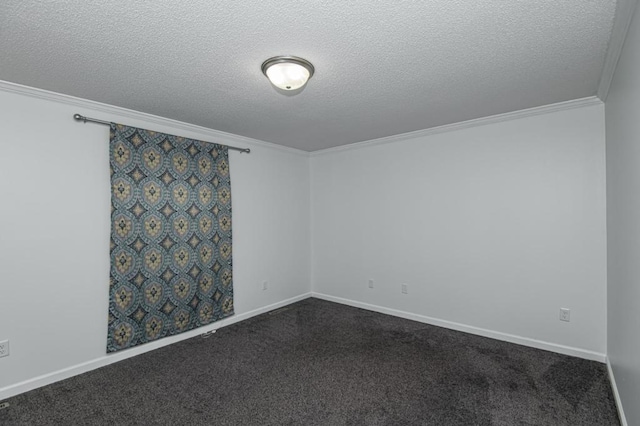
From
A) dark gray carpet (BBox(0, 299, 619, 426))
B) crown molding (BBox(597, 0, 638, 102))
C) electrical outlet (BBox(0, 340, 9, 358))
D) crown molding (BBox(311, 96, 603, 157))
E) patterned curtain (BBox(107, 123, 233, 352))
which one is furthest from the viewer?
patterned curtain (BBox(107, 123, 233, 352))

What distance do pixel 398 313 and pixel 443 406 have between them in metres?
1.92

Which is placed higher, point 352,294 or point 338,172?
point 338,172

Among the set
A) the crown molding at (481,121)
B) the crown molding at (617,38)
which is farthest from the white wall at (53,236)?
the crown molding at (617,38)

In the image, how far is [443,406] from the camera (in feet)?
A: 7.41

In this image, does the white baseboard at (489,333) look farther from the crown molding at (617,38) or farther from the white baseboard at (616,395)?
the crown molding at (617,38)

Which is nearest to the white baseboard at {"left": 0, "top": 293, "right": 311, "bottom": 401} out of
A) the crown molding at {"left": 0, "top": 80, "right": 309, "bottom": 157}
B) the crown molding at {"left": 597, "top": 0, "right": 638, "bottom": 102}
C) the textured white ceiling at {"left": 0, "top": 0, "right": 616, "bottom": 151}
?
the crown molding at {"left": 0, "top": 80, "right": 309, "bottom": 157}

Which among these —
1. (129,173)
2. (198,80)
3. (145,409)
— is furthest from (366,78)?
(145,409)

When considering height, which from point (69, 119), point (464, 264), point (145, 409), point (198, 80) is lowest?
point (145, 409)

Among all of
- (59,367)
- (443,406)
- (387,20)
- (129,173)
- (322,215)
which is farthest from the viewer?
(322,215)

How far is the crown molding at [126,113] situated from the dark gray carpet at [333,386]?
2.27 meters

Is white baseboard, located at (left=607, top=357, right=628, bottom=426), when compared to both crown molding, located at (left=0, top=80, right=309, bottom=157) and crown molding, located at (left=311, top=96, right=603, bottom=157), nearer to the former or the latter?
crown molding, located at (left=311, top=96, right=603, bottom=157)

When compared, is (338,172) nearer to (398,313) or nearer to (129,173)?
(398,313)

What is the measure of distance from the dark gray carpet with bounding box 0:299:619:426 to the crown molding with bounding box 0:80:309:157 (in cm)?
227

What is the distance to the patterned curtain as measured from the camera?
118 inches
